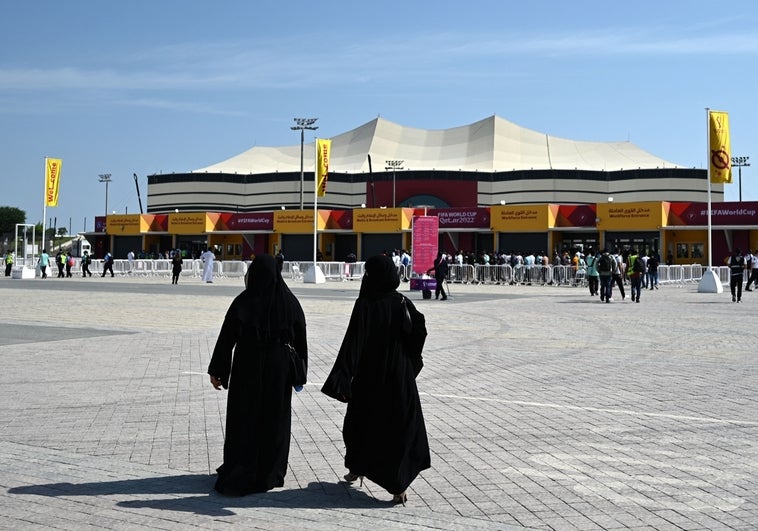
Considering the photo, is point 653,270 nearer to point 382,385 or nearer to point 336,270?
point 336,270

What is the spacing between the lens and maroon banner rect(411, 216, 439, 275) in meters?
30.7

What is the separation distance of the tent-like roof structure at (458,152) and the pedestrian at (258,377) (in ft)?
264

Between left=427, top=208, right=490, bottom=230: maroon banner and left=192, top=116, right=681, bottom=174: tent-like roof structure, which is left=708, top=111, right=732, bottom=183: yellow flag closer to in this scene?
left=427, top=208, right=490, bottom=230: maroon banner

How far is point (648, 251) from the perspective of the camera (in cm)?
4719

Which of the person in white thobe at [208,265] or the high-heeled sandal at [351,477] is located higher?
the person in white thobe at [208,265]

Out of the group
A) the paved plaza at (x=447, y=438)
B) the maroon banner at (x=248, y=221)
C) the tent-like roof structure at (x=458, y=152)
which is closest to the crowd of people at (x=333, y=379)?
the paved plaza at (x=447, y=438)

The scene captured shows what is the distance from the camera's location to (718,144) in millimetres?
30172

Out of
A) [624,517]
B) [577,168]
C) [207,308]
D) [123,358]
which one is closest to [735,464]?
[624,517]

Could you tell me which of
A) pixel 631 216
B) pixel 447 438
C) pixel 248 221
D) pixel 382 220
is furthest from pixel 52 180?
pixel 447 438

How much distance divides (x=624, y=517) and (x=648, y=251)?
4426 centimetres

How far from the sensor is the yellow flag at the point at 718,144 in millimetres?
30016

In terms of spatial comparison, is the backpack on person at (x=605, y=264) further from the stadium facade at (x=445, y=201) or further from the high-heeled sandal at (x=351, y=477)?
the high-heeled sandal at (x=351, y=477)

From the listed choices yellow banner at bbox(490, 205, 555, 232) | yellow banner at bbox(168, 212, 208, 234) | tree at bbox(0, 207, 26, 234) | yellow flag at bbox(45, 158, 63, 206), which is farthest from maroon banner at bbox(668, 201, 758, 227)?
tree at bbox(0, 207, 26, 234)

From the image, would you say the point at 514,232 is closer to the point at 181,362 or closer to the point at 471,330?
the point at 471,330
